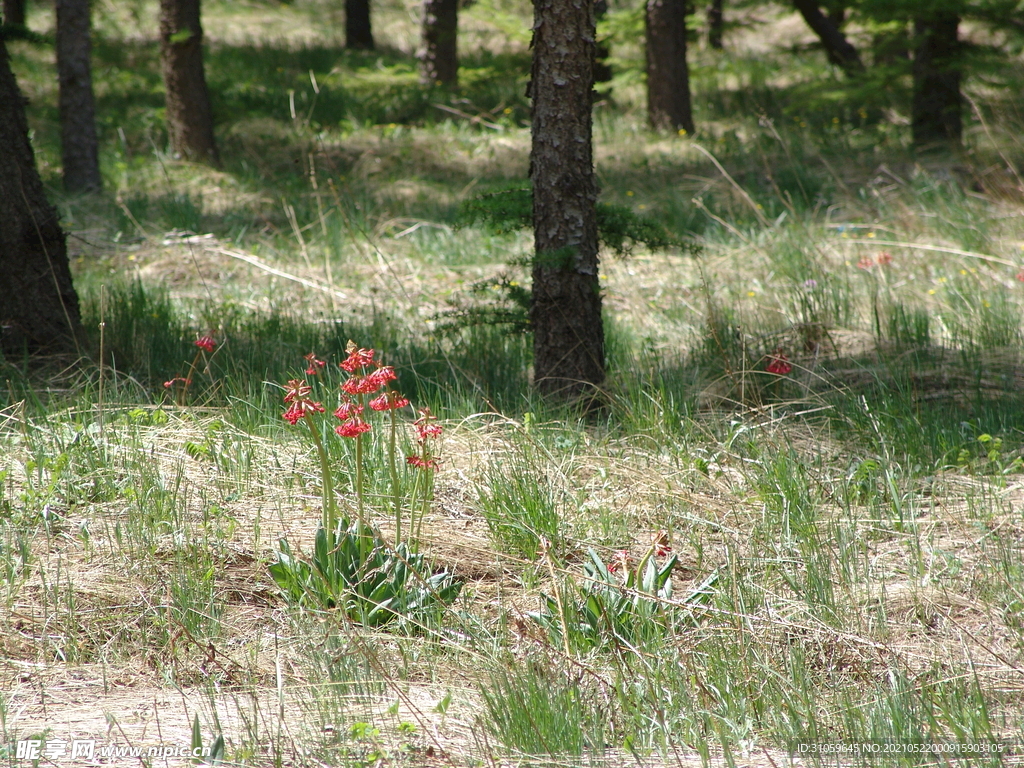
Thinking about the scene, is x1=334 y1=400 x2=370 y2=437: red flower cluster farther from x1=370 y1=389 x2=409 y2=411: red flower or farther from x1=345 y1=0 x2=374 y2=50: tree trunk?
x1=345 y1=0 x2=374 y2=50: tree trunk

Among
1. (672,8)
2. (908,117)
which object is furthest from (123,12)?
(908,117)

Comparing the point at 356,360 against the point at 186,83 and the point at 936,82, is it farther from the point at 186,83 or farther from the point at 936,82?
the point at 936,82

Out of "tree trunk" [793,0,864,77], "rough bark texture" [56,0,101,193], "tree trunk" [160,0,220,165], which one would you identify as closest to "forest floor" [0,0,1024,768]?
"rough bark texture" [56,0,101,193]

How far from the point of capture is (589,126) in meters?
3.97

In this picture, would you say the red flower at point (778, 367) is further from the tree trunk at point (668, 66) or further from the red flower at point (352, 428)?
the tree trunk at point (668, 66)

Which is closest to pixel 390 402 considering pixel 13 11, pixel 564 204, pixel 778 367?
pixel 564 204

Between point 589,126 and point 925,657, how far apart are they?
105 inches

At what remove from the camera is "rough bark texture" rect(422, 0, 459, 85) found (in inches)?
533

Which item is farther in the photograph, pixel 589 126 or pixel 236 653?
pixel 589 126

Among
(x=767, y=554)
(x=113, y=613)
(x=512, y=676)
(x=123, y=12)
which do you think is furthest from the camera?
(x=123, y=12)

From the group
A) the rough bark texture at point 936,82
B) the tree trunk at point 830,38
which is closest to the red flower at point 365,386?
the rough bark texture at point 936,82

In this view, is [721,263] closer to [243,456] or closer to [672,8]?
[243,456]

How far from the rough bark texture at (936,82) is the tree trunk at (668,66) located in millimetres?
2900

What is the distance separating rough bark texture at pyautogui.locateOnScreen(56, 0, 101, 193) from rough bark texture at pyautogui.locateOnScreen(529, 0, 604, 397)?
6971mm
